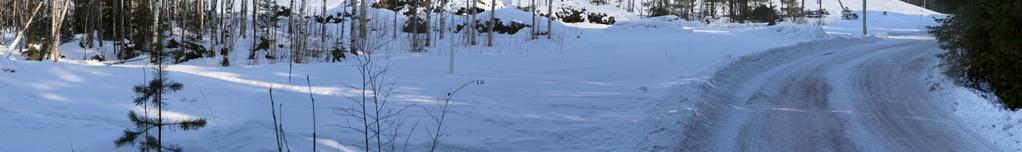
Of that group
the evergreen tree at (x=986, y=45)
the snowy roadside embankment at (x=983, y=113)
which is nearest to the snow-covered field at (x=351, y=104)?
the snowy roadside embankment at (x=983, y=113)

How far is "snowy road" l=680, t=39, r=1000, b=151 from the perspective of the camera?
23.7 feet

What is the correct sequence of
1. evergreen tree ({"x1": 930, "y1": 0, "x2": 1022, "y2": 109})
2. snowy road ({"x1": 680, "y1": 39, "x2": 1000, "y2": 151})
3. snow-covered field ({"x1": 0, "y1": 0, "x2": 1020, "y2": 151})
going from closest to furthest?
snow-covered field ({"x1": 0, "y1": 0, "x2": 1020, "y2": 151})
snowy road ({"x1": 680, "y1": 39, "x2": 1000, "y2": 151})
evergreen tree ({"x1": 930, "y1": 0, "x2": 1022, "y2": 109})

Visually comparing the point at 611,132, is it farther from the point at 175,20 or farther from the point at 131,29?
the point at 175,20

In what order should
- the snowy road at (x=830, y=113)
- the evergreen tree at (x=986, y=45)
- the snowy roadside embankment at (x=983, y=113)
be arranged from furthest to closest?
the evergreen tree at (x=986, y=45) < the snowy roadside embankment at (x=983, y=113) < the snowy road at (x=830, y=113)

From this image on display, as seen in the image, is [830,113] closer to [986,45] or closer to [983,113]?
[983,113]

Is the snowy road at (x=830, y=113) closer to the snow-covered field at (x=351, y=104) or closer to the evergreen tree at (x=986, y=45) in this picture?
the snow-covered field at (x=351, y=104)

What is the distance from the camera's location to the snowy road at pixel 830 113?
721 centimetres

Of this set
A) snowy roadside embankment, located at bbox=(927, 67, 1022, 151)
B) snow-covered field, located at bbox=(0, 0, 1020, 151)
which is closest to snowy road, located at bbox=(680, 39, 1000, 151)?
snowy roadside embankment, located at bbox=(927, 67, 1022, 151)

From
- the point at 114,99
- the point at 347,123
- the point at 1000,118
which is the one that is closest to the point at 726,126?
the point at 1000,118

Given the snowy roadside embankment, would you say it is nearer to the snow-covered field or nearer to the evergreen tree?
the snow-covered field

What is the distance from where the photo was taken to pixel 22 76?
9320 mm

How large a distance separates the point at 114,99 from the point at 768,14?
42605mm

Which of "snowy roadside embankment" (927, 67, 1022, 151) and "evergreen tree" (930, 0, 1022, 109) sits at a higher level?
"evergreen tree" (930, 0, 1022, 109)

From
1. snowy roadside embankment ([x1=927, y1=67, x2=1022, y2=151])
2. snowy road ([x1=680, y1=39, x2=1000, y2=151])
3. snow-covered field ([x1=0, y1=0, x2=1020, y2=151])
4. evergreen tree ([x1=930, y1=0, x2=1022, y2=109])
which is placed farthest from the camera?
evergreen tree ([x1=930, y1=0, x2=1022, y2=109])
